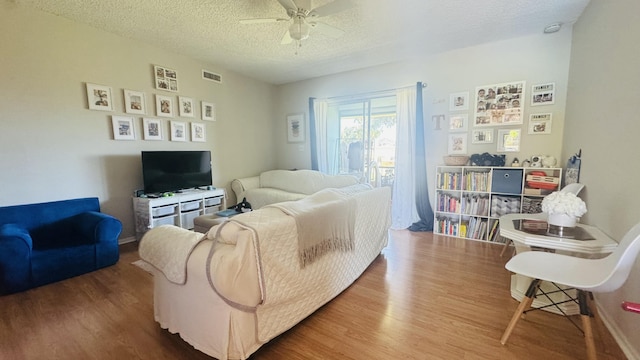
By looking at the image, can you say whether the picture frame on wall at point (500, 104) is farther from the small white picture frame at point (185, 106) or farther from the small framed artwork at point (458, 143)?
the small white picture frame at point (185, 106)

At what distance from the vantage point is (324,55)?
3.79 m

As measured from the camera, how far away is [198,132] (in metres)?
4.13

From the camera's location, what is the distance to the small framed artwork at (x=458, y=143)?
3.66 metres

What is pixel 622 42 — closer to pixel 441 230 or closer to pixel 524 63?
pixel 524 63

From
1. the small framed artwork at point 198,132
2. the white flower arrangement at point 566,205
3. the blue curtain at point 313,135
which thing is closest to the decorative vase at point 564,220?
the white flower arrangement at point 566,205

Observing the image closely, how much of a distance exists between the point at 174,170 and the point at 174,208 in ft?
1.85

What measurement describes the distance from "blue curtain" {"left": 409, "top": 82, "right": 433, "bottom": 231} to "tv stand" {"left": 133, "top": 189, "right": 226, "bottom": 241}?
3194 millimetres

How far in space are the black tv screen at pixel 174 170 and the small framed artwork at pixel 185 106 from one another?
63cm

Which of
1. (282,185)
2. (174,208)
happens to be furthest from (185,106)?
(282,185)

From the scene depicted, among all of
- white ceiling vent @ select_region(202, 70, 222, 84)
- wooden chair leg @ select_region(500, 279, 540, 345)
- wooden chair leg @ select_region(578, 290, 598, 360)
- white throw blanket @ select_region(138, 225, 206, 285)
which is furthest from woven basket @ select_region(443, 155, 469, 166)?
white ceiling vent @ select_region(202, 70, 222, 84)

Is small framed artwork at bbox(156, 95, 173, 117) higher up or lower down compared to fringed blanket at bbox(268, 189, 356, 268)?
higher up

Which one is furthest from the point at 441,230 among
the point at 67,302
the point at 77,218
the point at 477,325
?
the point at 77,218

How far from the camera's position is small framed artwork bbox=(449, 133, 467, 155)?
12.0ft

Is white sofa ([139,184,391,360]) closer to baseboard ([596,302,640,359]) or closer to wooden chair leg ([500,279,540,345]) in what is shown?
wooden chair leg ([500,279,540,345])
